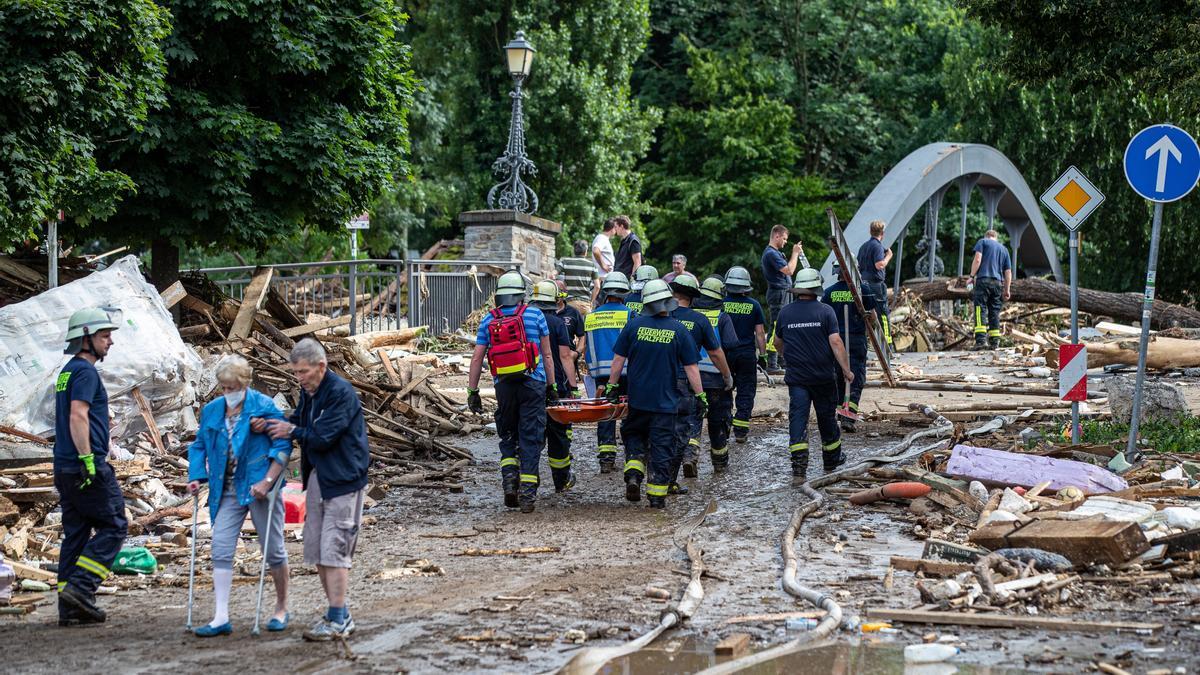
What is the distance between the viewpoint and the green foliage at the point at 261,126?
1458 centimetres

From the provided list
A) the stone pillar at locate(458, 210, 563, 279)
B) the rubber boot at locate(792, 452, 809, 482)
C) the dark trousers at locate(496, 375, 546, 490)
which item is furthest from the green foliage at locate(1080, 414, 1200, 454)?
the stone pillar at locate(458, 210, 563, 279)

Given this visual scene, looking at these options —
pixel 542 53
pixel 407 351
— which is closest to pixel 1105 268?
pixel 542 53

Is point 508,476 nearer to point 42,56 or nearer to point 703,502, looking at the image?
point 703,502

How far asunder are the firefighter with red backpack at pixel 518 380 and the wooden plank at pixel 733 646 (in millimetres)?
4248

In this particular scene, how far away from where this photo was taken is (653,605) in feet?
→ 23.6

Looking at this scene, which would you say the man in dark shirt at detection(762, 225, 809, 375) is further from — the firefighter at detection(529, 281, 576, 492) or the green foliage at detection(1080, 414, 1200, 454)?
the firefighter at detection(529, 281, 576, 492)

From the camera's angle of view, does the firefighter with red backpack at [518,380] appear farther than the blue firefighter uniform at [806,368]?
No

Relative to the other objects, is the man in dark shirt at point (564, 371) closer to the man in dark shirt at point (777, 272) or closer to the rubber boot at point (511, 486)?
the rubber boot at point (511, 486)

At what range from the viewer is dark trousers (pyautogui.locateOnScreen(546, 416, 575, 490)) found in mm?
11164

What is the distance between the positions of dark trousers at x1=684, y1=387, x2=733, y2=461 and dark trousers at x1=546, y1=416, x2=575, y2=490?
1.25m

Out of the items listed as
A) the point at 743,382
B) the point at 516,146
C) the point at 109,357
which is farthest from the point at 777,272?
the point at 109,357

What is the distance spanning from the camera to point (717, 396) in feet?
40.0

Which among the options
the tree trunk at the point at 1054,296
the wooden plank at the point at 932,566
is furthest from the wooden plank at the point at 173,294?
the tree trunk at the point at 1054,296

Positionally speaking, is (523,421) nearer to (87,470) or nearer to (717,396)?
(717,396)
